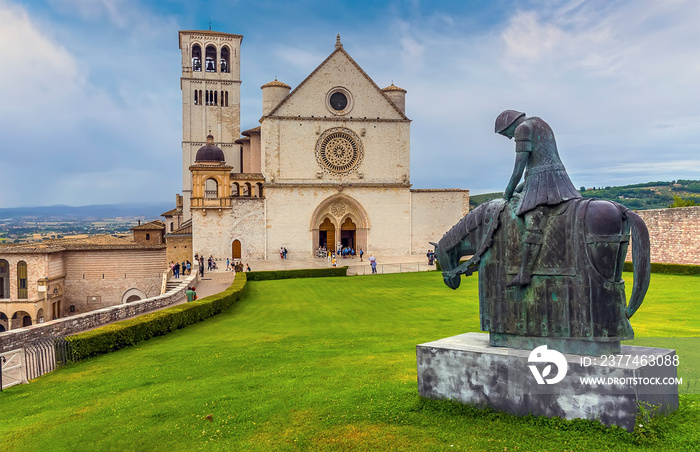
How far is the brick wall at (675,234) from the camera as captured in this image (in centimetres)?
2919

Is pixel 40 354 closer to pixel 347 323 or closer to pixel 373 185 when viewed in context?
pixel 347 323

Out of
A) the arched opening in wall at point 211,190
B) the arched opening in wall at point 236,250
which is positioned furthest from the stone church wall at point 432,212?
the arched opening in wall at point 211,190

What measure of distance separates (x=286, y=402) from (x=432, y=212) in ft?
129

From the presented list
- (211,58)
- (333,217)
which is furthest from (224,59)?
(333,217)

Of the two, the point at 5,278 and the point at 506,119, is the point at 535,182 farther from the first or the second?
the point at 5,278

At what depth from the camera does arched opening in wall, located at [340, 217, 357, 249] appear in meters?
45.5

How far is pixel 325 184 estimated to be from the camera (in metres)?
43.7

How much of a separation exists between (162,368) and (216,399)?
3460 mm

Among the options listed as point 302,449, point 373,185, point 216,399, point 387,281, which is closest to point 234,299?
point 387,281

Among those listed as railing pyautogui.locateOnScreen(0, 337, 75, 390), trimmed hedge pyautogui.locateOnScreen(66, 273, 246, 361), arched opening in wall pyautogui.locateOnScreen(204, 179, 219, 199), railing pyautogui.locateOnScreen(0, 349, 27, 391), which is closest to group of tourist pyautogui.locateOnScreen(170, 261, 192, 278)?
arched opening in wall pyautogui.locateOnScreen(204, 179, 219, 199)

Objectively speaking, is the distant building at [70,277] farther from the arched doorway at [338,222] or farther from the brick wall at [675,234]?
the brick wall at [675,234]

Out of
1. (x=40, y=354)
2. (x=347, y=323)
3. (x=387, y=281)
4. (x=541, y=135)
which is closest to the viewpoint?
(x=541, y=135)

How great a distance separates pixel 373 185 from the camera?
44594 mm

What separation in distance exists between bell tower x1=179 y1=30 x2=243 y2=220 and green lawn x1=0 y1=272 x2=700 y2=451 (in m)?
42.7
